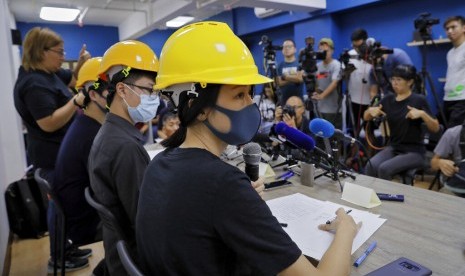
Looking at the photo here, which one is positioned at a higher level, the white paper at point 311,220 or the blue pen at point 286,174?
the blue pen at point 286,174

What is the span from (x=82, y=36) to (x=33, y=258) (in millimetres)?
8362

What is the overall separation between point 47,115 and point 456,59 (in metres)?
3.96

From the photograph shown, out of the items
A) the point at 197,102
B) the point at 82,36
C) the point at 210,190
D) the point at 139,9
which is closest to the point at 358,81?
the point at 197,102

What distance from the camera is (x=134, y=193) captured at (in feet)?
4.05

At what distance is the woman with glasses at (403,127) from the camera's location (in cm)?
285

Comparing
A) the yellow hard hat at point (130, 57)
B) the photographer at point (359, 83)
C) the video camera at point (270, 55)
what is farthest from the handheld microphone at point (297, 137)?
the photographer at point (359, 83)

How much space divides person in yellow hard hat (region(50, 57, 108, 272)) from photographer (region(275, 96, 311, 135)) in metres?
1.62

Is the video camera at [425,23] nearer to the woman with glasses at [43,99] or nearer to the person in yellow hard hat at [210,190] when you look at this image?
the person in yellow hard hat at [210,190]

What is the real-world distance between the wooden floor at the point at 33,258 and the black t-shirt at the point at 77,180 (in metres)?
0.74

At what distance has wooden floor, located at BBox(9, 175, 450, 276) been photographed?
2368mm

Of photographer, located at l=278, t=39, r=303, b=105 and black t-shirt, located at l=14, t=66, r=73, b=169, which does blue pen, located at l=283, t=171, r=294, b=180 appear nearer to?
black t-shirt, located at l=14, t=66, r=73, b=169

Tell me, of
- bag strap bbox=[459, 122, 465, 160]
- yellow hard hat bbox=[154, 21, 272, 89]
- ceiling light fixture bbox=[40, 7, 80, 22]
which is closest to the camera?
yellow hard hat bbox=[154, 21, 272, 89]

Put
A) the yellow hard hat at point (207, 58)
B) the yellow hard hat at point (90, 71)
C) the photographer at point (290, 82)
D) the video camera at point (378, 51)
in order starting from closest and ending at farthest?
the yellow hard hat at point (207, 58) < the yellow hard hat at point (90, 71) < the video camera at point (378, 51) < the photographer at point (290, 82)

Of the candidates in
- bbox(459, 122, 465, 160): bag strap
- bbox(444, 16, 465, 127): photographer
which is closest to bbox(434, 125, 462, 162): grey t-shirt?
bbox(459, 122, 465, 160): bag strap
